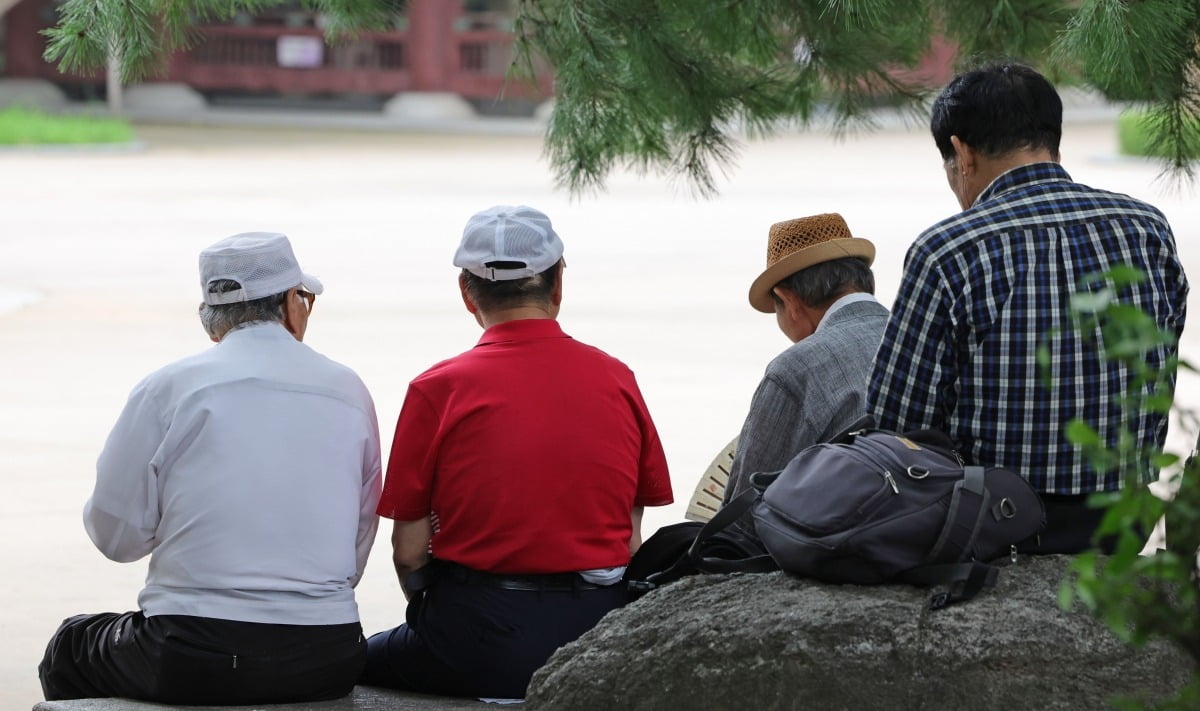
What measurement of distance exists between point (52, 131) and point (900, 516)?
74.0ft

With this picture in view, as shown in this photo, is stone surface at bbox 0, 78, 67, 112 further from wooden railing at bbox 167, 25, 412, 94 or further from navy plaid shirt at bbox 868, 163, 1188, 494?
navy plaid shirt at bbox 868, 163, 1188, 494

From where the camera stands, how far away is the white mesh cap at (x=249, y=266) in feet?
9.25

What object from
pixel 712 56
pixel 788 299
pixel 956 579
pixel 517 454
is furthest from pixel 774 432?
pixel 712 56

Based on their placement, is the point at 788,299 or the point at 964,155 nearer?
the point at 964,155

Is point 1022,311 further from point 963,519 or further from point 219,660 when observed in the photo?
point 219,660

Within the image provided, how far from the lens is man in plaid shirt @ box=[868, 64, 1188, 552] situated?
8.05 ft

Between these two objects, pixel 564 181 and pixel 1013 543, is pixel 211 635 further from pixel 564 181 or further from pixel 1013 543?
pixel 564 181

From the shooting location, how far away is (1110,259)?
8.14 feet

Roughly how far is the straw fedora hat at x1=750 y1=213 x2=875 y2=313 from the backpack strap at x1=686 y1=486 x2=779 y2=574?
2.08ft

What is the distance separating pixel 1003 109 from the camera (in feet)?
8.46

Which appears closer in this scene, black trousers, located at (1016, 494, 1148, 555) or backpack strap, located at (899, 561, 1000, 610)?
backpack strap, located at (899, 561, 1000, 610)

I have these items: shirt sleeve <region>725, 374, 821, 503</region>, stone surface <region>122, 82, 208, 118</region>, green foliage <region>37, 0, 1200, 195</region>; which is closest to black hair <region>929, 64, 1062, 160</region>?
shirt sleeve <region>725, 374, 821, 503</region>

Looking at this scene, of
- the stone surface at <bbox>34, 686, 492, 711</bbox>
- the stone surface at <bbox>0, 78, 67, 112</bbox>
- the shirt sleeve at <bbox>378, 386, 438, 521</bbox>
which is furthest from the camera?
the stone surface at <bbox>0, 78, 67, 112</bbox>

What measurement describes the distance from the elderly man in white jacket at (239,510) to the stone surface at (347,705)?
0.09 feet
